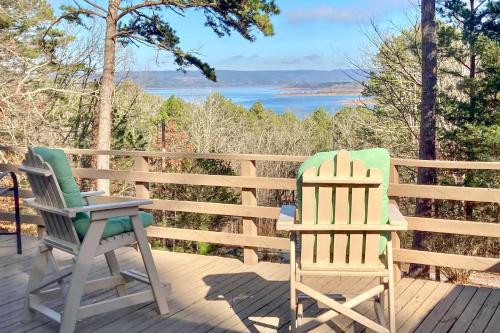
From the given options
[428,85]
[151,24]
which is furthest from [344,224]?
[151,24]

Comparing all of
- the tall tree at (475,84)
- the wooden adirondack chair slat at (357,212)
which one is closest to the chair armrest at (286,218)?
the wooden adirondack chair slat at (357,212)

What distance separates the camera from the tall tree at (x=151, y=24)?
35.9ft

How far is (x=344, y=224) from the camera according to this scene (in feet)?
8.17

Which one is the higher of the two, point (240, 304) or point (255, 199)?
point (255, 199)

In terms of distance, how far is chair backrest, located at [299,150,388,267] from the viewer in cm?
244

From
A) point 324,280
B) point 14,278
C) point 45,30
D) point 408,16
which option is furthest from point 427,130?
point 45,30

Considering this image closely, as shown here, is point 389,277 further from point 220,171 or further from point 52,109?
point 52,109

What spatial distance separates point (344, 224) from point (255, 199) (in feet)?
5.58

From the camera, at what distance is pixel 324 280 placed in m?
3.74

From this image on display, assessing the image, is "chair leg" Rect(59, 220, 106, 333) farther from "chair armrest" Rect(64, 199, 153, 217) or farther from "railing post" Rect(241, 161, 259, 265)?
"railing post" Rect(241, 161, 259, 265)

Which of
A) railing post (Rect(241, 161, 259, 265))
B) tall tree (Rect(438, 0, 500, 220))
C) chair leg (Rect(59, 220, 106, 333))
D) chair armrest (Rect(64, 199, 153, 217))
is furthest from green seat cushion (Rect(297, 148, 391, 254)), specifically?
tall tree (Rect(438, 0, 500, 220))

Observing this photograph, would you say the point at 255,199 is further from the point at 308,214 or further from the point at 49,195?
the point at 49,195

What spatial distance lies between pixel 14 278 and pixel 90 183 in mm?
12314

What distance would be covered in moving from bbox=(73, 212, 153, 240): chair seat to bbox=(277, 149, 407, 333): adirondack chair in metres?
0.90
